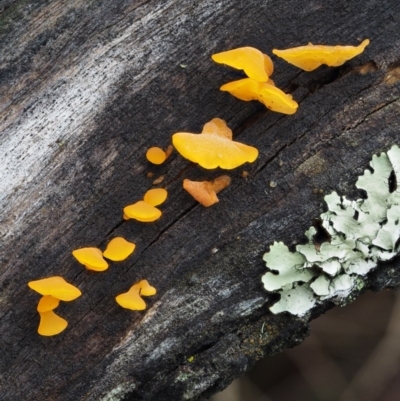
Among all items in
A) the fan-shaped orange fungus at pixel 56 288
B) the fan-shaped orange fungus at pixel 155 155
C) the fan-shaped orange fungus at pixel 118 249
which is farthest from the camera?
the fan-shaped orange fungus at pixel 155 155

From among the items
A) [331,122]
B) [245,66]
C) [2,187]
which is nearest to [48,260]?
[2,187]

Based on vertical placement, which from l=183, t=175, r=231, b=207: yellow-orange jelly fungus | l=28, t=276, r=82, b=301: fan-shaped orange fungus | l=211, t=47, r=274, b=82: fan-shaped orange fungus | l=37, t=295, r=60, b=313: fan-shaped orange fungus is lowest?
l=183, t=175, r=231, b=207: yellow-orange jelly fungus

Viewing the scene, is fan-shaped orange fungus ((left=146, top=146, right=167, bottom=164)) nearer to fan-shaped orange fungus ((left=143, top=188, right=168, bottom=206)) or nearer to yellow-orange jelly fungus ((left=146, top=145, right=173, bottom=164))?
yellow-orange jelly fungus ((left=146, top=145, right=173, bottom=164))

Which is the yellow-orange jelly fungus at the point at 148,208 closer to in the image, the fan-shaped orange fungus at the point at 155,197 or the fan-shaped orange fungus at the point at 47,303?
the fan-shaped orange fungus at the point at 155,197


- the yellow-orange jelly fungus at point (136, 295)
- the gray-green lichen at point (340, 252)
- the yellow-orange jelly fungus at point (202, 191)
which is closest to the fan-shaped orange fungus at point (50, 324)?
the yellow-orange jelly fungus at point (136, 295)

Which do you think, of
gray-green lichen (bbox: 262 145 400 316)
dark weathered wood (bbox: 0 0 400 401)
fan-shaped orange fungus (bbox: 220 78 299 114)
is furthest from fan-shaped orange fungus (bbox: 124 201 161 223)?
fan-shaped orange fungus (bbox: 220 78 299 114)

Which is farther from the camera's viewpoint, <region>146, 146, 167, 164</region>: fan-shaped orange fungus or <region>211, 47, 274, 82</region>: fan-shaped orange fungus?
<region>146, 146, 167, 164</region>: fan-shaped orange fungus
